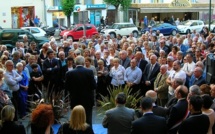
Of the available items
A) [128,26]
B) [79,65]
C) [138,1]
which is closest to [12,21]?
[128,26]

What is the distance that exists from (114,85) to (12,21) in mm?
34310

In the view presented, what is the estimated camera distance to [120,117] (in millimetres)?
6832

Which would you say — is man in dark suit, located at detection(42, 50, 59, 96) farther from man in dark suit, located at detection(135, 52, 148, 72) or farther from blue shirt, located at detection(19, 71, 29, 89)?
man in dark suit, located at detection(135, 52, 148, 72)

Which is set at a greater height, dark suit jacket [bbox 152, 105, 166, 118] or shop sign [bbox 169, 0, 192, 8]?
shop sign [bbox 169, 0, 192, 8]

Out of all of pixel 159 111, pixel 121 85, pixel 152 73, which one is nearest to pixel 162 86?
pixel 152 73

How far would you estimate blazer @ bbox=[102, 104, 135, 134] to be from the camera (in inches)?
269

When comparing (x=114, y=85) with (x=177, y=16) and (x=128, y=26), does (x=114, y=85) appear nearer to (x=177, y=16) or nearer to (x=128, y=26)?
(x=128, y=26)

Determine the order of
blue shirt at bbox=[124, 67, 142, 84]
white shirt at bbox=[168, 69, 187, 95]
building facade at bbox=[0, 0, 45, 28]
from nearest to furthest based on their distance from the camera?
white shirt at bbox=[168, 69, 187, 95] < blue shirt at bbox=[124, 67, 142, 84] < building facade at bbox=[0, 0, 45, 28]

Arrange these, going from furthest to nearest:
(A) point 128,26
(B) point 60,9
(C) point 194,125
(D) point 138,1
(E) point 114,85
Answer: (D) point 138,1
(B) point 60,9
(A) point 128,26
(E) point 114,85
(C) point 194,125

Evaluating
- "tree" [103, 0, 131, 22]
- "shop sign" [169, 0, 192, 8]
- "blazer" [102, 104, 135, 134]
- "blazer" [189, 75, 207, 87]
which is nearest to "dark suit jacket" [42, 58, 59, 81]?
"blazer" [189, 75, 207, 87]

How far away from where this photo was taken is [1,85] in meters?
9.52

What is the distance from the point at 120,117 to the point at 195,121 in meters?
1.36

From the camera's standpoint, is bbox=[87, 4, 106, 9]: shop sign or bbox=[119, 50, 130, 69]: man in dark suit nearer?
bbox=[119, 50, 130, 69]: man in dark suit

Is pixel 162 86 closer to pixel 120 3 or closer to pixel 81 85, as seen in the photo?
pixel 81 85
